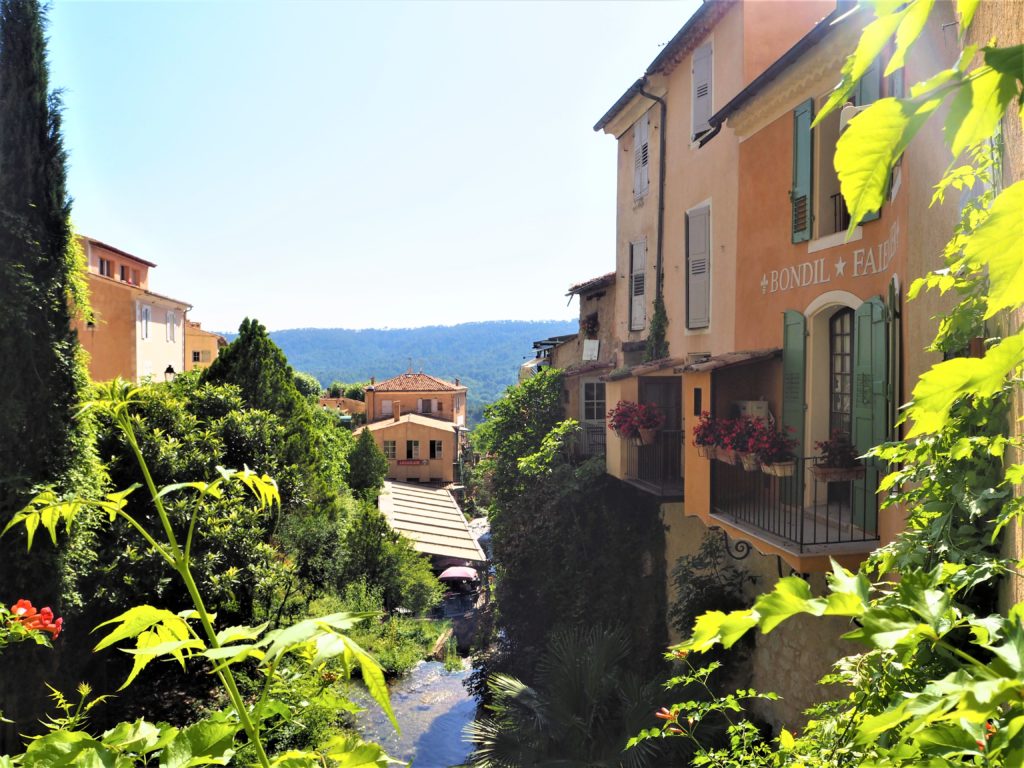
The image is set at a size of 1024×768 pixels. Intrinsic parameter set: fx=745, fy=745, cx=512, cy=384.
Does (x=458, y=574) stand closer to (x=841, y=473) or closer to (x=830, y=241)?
(x=841, y=473)

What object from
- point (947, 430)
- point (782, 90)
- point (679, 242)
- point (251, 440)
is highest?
point (782, 90)

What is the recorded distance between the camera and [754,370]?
34.1 ft

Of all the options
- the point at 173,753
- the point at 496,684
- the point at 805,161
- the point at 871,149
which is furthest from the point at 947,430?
the point at 496,684

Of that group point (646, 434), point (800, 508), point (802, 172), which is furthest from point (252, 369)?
point (800, 508)

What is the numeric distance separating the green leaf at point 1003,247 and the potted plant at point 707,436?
879 cm

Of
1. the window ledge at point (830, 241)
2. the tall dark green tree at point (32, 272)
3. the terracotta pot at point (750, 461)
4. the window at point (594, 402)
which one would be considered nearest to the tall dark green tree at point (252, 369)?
the tall dark green tree at point (32, 272)

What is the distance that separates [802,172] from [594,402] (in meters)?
10.1

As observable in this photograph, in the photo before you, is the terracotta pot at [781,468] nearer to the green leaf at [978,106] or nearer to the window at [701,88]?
the window at [701,88]

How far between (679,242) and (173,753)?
12936mm

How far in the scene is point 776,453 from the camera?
27.5 feet

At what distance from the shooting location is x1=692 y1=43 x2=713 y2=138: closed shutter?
12609 mm

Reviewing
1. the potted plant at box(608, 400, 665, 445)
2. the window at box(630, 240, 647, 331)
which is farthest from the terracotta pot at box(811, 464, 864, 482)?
the window at box(630, 240, 647, 331)

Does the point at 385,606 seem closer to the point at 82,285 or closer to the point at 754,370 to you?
the point at 82,285

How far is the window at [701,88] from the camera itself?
12.6 m
